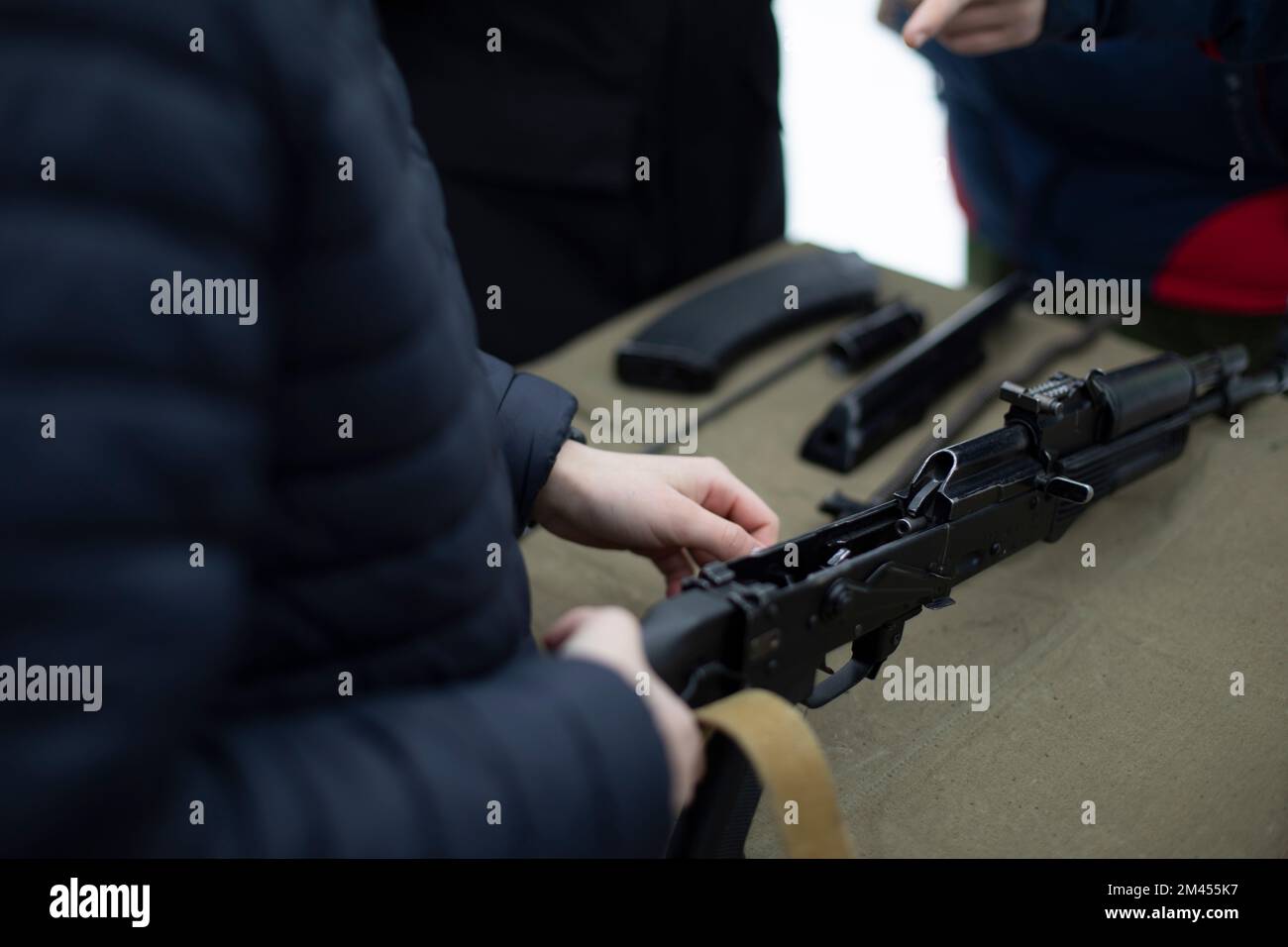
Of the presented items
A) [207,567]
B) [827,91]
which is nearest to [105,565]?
[207,567]

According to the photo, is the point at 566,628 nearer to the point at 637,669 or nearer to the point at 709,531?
the point at 637,669

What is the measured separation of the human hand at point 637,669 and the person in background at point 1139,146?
69 centimetres

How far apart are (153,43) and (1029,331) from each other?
1.19 m

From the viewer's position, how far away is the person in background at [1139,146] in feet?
3.54

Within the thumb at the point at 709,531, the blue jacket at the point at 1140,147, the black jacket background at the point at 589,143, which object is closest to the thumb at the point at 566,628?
the thumb at the point at 709,531

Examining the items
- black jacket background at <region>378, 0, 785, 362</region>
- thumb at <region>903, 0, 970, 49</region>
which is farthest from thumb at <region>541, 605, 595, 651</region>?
black jacket background at <region>378, 0, 785, 362</region>

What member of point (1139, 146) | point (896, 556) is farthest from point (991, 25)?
point (896, 556)

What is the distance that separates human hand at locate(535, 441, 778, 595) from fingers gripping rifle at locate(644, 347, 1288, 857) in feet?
0.38

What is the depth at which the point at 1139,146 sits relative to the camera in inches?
53.2

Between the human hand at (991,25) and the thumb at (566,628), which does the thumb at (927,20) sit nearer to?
the human hand at (991,25)

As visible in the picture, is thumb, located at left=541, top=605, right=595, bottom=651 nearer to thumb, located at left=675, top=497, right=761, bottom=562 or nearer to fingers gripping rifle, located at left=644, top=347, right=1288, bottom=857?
fingers gripping rifle, located at left=644, top=347, right=1288, bottom=857

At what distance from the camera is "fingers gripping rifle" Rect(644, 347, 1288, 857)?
0.69 m

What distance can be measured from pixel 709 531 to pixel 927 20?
1.59 feet

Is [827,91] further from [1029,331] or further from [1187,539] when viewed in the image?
[1187,539]
